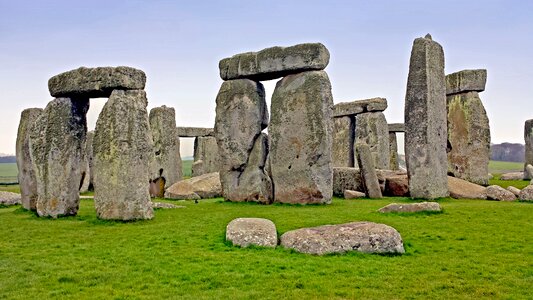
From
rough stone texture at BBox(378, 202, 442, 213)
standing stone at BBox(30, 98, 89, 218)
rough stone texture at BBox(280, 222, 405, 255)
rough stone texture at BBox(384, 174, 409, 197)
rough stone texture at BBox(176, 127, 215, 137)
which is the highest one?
rough stone texture at BBox(176, 127, 215, 137)

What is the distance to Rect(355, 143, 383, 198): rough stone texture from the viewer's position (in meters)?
16.8

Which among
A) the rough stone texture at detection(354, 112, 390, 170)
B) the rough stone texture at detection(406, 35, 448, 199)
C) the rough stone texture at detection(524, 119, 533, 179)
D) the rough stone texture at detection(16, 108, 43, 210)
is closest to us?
the rough stone texture at detection(16, 108, 43, 210)

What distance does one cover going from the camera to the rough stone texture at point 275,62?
15.1m

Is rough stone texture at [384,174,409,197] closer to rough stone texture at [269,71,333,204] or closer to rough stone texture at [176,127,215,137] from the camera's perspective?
rough stone texture at [269,71,333,204]

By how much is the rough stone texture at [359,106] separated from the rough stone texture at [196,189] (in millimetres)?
9100

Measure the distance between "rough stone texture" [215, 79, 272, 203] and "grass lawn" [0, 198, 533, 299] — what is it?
477 cm

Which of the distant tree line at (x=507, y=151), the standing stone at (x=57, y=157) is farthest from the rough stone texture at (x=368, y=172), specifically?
the distant tree line at (x=507, y=151)

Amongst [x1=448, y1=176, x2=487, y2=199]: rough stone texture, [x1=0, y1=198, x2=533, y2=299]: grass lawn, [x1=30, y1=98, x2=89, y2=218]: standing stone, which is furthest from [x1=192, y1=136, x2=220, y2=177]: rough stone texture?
[x1=0, y1=198, x2=533, y2=299]: grass lawn

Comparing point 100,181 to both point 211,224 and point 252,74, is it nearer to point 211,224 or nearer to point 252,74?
point 211,224

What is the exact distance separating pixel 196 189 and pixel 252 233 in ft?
33.5

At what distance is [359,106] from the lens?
2577 centimetres

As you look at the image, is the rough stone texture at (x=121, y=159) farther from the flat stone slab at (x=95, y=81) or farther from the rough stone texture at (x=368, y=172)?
the rough stone texture at (x=368, y=172)

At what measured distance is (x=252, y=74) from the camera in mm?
16219

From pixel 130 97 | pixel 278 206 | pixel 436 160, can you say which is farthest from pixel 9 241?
pixel 436 160
